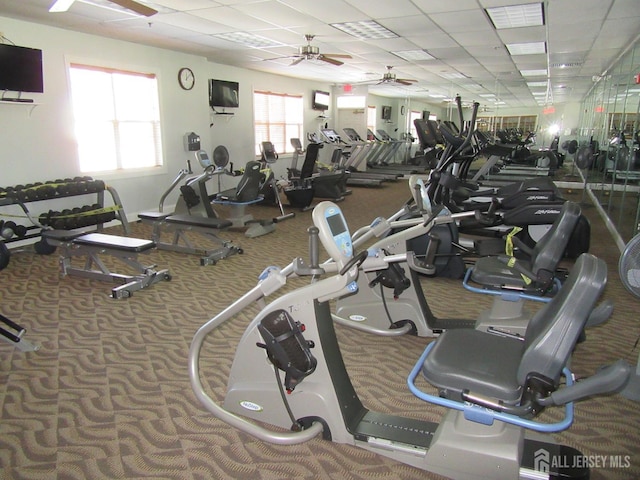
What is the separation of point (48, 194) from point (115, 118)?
190cm

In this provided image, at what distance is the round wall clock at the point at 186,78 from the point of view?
7.56 metres

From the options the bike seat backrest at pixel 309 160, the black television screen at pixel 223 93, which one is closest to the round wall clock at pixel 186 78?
the black television screen at pixel 223 93

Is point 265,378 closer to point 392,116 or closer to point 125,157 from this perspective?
point 125,157

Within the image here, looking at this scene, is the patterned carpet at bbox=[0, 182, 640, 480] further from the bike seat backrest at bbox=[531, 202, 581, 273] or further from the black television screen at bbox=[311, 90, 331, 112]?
the black television screen at bbox=[311, 90, 331, 112]

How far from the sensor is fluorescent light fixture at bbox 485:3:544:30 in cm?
492

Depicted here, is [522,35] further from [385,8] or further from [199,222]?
[199,222]

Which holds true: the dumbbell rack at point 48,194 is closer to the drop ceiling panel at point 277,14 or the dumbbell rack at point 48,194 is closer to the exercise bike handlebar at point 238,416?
the drop ceiling panel at point 277,14

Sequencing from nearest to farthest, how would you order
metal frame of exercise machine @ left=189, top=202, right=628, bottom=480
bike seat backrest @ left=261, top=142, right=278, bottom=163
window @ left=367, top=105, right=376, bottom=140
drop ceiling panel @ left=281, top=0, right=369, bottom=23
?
metal frame of exercise machine @ left=189, top=202, right=628, bottom=480 < drop ceiling panel @ left=281, top=0, right=369, bottom=23 < bike seat backrest @ left=261, top=142, right=278, bottom=163 < window @ left=367, top=105, right=376, bottom=140

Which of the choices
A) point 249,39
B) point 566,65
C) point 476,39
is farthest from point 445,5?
point 566,65

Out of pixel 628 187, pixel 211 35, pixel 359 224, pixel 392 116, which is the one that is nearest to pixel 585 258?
pixel 628 187

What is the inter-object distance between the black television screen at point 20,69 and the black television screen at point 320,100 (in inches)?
301

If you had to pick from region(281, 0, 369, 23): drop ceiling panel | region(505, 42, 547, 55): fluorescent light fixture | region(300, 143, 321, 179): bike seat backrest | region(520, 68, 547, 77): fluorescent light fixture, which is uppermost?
region(520, 68, 547, 77): fluorescent light fixture

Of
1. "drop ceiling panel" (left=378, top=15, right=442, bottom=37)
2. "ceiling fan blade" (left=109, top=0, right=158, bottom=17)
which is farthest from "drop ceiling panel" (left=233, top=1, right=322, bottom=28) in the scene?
"ceiling fan blade" (left=109, top=0, right=158, bottom=17)

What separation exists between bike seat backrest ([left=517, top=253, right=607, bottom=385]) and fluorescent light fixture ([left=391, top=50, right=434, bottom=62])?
6852 mm
